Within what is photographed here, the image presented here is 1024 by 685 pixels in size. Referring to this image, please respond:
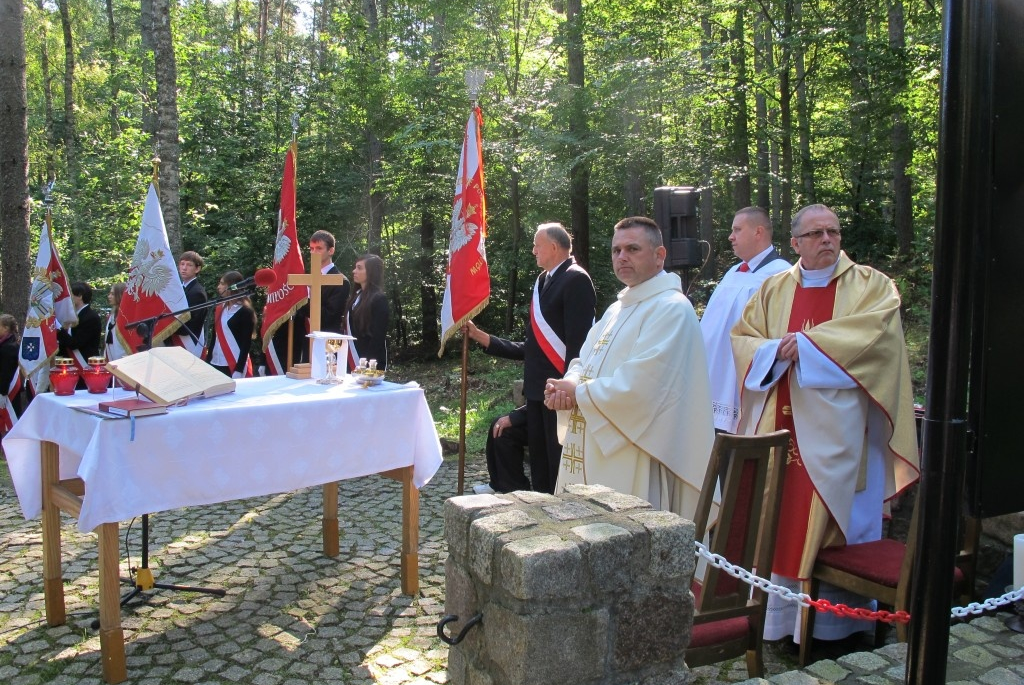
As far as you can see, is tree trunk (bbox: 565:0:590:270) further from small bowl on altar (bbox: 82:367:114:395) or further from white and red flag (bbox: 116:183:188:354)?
small bowl on altar (bbox: 82:367:114:395)

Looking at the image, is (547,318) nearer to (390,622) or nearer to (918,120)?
(390,622)

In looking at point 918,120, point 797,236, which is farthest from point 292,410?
point 918,120

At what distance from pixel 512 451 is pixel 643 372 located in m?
2.46

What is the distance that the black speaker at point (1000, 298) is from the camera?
1.83 metres

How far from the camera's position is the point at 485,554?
7.36 feet

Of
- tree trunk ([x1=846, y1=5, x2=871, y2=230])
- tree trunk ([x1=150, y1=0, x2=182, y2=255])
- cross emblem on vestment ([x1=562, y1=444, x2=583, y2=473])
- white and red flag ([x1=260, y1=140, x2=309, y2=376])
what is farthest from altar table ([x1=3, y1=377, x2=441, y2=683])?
tree trunk ([x1=150, y1=0, x2=182, y2=255])

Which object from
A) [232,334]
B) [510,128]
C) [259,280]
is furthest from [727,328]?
[510,128]

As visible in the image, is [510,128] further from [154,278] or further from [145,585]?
[145,585]

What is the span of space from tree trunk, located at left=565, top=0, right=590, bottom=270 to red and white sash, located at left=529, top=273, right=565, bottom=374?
577 cm

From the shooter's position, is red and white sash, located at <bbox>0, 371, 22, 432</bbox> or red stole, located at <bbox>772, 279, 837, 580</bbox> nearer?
red stole, located at <bbox>772, 279, 837, 580</bbox>

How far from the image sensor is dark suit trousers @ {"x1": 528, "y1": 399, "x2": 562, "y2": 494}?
5.74m

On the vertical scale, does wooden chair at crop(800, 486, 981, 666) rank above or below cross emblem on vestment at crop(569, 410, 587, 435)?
below

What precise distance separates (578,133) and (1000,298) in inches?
403

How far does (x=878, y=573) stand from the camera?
354cm
